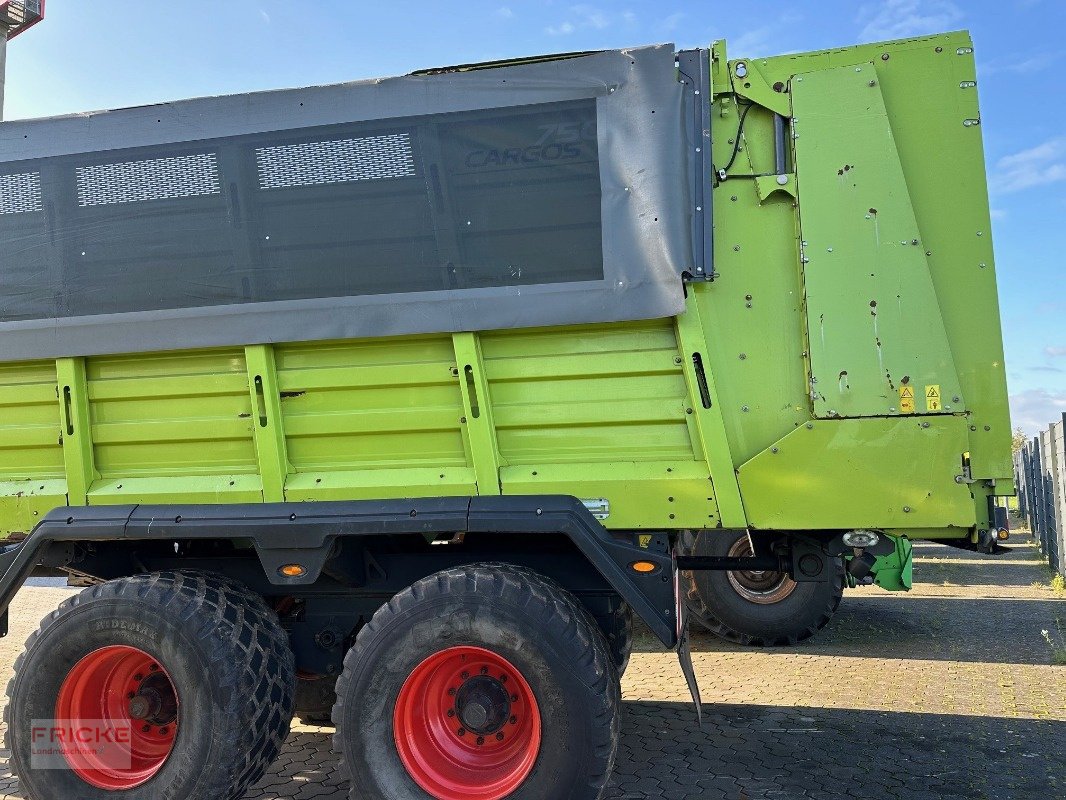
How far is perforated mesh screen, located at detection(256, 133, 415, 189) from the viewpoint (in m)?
3.60

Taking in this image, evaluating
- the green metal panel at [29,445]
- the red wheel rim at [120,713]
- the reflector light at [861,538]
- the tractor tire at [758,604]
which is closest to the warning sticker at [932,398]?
the reflector light at [861,538]

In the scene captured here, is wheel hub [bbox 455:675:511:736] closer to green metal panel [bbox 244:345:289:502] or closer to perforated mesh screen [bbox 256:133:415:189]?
green metal panel [bbox 244:345:289:502]

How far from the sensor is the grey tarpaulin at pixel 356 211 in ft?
11.2

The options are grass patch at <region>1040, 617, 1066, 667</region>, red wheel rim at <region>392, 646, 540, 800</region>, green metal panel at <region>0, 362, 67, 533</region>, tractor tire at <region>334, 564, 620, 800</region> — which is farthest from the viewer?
grass patch at <region>1040, 617, 1066, 667</region>

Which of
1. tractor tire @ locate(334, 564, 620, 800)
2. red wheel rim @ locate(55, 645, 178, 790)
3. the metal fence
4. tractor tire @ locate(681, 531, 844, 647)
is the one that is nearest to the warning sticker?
tractor tire @ locate(334, 564, 620, 800)

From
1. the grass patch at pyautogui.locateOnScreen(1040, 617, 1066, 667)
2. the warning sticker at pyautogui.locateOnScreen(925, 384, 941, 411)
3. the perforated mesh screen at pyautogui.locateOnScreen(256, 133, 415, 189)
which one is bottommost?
the grass patch at pyautogui.locateOnScreen(1040, 617, 1066, 667)

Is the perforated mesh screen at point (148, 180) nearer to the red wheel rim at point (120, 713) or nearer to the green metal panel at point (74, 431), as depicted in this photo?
the green metal panel at point (74, 431)

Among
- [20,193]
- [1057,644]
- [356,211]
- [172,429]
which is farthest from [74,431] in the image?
[1057,644]

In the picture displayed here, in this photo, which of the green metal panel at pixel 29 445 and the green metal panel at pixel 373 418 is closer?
the green metal panel at pixel 373 418

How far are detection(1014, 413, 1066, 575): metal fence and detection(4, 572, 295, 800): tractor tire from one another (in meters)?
8.96

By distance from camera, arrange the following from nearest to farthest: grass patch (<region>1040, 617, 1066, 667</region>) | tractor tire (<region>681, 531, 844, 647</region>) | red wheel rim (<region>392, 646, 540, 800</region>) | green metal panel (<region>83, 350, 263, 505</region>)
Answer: red wheel rim (<region>392, 646, 540, 800</region>) → green metal panel (<region>83, 350, 263, 505</region>) → grass patch (<region>1040, 617, 1066, 667</region>) → tractor tire (<region>681, 531, 844, 647</region>)

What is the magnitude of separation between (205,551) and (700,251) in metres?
2.90

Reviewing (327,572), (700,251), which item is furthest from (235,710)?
(700,251)

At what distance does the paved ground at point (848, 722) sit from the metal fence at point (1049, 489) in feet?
12.0
